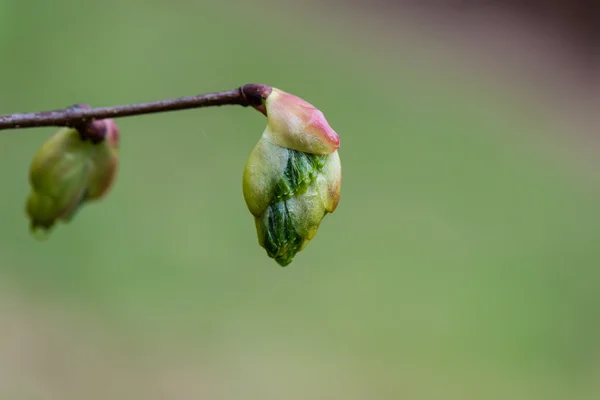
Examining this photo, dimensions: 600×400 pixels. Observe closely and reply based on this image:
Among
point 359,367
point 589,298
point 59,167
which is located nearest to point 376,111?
point 589,298

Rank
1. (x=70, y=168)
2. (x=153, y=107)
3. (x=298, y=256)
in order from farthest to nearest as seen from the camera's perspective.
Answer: (x=298, y=256) < (x=70, y=168) < (x=153, y=107)

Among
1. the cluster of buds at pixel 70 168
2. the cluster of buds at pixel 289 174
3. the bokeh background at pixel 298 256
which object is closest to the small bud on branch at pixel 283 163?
the cluster of buds at pixel 289 174

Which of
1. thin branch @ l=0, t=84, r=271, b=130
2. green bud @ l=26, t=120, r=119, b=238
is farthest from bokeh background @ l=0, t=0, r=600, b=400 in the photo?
thin branch @ l=0, t=84, r=271, b=130

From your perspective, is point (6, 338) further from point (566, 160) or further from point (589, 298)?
point (566, 160)

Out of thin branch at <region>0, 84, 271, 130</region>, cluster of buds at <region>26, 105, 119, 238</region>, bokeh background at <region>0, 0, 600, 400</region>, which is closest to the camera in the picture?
thin branch at <region>0, 84, 271, 130</region>

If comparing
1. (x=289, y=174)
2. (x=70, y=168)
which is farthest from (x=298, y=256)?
(x=289, y=174)

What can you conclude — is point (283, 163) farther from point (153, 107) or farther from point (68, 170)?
point (68, 170)

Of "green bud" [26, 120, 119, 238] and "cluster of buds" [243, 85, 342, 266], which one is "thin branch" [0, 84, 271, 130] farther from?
"green bud" [26, 120, 119, 238]
